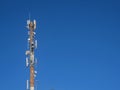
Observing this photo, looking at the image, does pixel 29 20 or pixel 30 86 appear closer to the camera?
pixel 30 86

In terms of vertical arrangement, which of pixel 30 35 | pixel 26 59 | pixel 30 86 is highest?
pixel 30 35

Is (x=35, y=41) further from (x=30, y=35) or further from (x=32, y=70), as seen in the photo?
(x=32, y=70)

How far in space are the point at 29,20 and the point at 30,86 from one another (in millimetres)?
7538

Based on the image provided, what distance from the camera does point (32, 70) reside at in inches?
1439

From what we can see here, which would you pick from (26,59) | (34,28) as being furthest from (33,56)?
(34,28)

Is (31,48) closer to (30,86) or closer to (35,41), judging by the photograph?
(35,41)

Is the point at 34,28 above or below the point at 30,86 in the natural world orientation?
above

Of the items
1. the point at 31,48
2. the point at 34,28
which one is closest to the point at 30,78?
the point at 31,48

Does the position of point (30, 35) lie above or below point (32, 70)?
above

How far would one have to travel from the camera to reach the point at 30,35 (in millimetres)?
37812

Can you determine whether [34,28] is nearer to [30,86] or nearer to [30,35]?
[30,35]

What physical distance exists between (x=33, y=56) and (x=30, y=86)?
3378 millimetres

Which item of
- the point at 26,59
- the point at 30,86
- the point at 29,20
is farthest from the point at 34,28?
the point at 30,86

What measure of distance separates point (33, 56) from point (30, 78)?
2454mm
